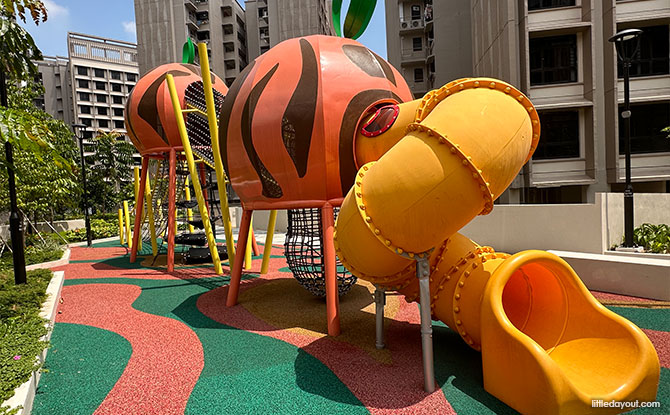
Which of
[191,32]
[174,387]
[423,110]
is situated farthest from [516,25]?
[191,32]

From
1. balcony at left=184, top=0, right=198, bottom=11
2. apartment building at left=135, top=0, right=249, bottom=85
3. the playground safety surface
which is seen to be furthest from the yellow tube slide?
balcony at left=184, top=0, right=198, bottom=11

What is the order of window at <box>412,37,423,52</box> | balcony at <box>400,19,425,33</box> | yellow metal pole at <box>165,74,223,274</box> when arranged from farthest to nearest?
window at <box>412,37,423,52</box>
balcony at <box>400,19,425,33</box>
yellow metal pole at <box>165,74,223,274</box>

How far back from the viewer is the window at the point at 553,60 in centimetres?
2013

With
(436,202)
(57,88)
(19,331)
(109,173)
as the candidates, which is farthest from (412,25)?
(57,88)

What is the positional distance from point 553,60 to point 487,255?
20532 mm

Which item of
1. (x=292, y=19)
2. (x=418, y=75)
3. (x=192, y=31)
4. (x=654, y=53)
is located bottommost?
(x=654, y=53)

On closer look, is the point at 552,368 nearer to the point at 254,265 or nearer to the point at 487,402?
the point at 487,402

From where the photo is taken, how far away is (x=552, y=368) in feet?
10.0

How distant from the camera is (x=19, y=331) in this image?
186 inches

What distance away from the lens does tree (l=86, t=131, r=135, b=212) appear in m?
33.3

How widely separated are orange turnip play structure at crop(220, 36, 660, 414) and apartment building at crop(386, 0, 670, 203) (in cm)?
1789

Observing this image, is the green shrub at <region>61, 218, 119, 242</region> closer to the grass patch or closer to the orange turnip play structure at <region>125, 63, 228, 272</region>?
the orange turnip play structure at <region>125, 63, 228, 272</region>

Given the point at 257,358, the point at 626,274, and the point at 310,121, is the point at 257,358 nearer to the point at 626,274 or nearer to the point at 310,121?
the point at 310,121

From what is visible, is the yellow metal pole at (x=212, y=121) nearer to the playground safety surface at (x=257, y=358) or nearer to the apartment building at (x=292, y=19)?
the playground safety surface at (x=257, y=358)
